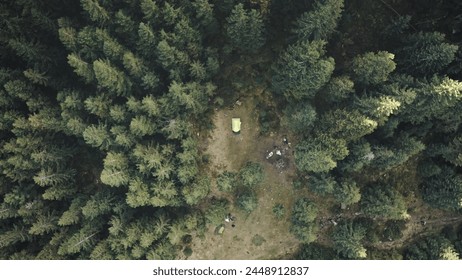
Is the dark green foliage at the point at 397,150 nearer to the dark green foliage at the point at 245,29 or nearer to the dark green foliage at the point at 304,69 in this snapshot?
the dark green foliage at the point at 304,69

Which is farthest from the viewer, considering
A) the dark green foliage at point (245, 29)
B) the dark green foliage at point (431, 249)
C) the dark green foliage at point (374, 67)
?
the dark green foliage at point (431, 249)

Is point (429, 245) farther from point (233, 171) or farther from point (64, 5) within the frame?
point (64, 5)

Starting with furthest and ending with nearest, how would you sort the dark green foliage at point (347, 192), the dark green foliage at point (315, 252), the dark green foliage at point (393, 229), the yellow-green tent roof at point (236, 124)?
the dark green foliage at point (315, 252)
the dark green foliage at point (393, 229)
the yellow-green tent roof at point (236, 124)
the dark green foliage at point (347, 192)

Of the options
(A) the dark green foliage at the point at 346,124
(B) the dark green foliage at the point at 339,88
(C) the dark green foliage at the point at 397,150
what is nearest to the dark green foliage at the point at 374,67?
(B) the dark green foliage at the point at 339,88

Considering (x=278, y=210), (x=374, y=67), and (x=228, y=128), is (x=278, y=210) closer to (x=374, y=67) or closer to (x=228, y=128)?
(x=228, y=128)

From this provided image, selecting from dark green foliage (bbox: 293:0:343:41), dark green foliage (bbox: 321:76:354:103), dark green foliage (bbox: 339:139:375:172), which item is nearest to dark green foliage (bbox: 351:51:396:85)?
dark green foliage (bbox: 321:76:354:103)

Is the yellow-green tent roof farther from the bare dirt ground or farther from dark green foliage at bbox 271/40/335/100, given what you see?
dark green foliage at bbox 271/40/335/100

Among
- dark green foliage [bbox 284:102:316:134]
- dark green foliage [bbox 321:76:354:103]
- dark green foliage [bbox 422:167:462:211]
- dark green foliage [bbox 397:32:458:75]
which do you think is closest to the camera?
dark green foliage [bbox 397:32:458:75]
